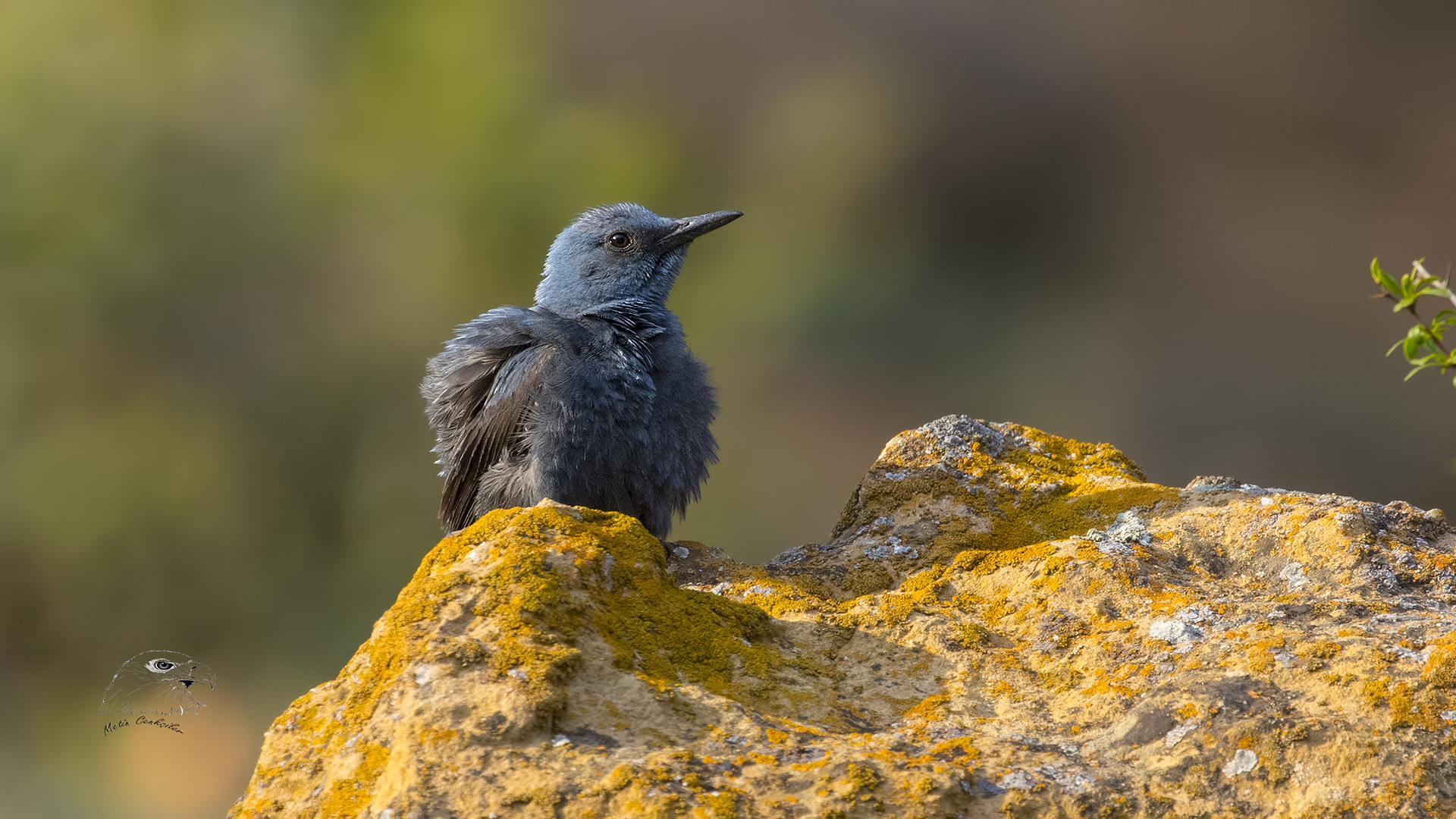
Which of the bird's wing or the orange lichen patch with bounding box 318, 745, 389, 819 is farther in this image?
the bird's wing

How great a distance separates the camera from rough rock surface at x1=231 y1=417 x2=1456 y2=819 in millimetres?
2361

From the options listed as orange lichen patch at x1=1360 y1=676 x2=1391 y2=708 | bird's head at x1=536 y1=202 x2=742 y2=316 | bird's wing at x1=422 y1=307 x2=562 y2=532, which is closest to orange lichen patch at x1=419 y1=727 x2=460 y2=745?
orange lichen patch at x1=1360 y1=676 x2=1391 y2=708

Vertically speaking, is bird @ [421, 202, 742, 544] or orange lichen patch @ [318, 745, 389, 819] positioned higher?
bird @ [421, 202, 742, 544]

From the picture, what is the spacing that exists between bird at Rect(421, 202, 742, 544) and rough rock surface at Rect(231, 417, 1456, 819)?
1265mm

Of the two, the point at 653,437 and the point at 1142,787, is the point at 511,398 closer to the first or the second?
the point at 653,437

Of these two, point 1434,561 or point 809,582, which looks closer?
point 1434,561

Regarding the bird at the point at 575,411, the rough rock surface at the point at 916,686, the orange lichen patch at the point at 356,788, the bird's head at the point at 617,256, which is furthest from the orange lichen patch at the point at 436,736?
the bird's head at the point at 617,256

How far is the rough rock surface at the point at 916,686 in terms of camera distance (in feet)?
7.75

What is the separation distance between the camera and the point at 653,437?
495 centimetres

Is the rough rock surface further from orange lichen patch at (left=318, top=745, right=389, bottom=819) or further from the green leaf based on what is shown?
the green leaf

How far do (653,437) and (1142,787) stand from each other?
9.63 feet

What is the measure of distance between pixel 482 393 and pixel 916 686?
9.66ft

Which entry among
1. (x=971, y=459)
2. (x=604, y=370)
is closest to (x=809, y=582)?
(x=971, y=459)

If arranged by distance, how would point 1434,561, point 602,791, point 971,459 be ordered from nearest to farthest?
1. point 602,791
2. point 1434,561
3. point 971,459
